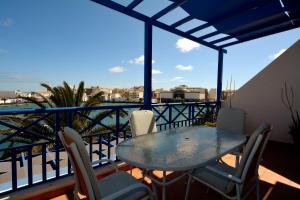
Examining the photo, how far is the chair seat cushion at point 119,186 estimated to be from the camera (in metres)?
1.30

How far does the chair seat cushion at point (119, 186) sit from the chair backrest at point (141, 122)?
0.73 meters

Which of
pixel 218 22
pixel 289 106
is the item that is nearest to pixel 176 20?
pixel 218 22

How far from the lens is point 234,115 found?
275 cm

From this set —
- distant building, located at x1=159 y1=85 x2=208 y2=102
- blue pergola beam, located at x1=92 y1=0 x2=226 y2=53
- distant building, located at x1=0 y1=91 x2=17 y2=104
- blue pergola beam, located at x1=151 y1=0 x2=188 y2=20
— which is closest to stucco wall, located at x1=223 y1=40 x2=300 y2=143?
blue pergola beam, located at x1=92 y1=0 x2=226 y2=53

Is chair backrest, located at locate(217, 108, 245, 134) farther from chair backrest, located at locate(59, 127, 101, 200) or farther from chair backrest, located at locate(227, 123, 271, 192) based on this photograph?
chair backrest, located at locate(59, 127, 101, 200)

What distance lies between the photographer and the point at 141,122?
242 centimetres

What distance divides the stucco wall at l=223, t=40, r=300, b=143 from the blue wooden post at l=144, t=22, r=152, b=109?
3.29 metres

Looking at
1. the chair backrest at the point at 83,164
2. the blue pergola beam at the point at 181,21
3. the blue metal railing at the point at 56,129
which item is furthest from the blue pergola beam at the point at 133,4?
the chair backrest at the point at 83,164

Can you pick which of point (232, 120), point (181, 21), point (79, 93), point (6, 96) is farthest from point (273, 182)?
point (6, 96)

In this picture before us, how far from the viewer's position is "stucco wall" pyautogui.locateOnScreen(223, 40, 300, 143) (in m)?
4.38

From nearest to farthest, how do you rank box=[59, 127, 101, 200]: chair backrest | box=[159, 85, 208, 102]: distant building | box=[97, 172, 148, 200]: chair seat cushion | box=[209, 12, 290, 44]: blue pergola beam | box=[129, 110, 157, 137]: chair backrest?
1. box=[59, 127, 101, 200]: chair backrest
2. box=[97, 172, 148, 200]: chair seat cushion
3. box=[129, 110, 157, 137]: chair backrest
4. box=[209, 12, 290, 44]: blue pergola beam
5. box=[159, 85, 208, 102]: distant building

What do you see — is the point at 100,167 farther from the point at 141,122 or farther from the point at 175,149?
the point at 175,149

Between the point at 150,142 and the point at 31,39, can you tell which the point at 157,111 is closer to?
the point at 150,142

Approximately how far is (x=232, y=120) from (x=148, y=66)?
1597 mm
